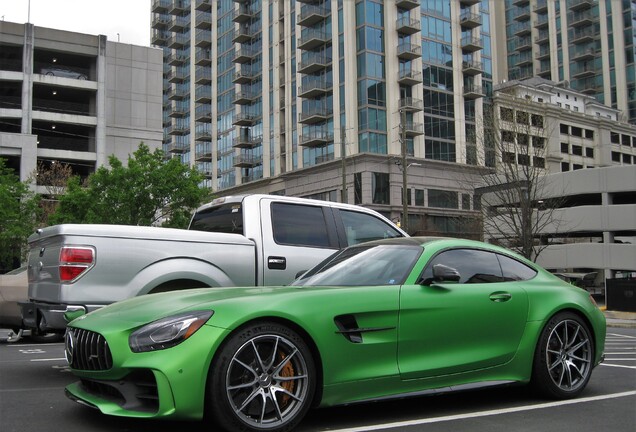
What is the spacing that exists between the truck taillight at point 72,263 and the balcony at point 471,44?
57.4 meters

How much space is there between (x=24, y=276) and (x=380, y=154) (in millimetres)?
43092

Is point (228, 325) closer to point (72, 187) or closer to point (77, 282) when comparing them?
point (77, 282)

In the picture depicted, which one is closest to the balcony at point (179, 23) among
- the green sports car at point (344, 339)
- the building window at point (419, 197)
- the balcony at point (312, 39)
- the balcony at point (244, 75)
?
the balcony at point (244, 75)

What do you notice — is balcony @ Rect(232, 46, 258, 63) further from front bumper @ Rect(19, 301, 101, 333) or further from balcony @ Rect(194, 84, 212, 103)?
front bumper @ Rect(19, 301, 101, 333)

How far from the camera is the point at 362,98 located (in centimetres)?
5247

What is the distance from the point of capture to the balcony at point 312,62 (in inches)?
2195

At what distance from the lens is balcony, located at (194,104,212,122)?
255 feet

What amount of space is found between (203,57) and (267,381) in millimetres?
79365

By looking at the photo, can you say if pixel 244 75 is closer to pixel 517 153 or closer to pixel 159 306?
pixel 517 153

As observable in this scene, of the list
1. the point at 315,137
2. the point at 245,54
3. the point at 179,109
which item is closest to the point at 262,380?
the point at 315,137

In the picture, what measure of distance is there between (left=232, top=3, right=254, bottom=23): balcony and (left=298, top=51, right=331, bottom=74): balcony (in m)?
14.8

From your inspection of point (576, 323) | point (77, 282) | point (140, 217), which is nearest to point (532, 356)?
point (576, 323)

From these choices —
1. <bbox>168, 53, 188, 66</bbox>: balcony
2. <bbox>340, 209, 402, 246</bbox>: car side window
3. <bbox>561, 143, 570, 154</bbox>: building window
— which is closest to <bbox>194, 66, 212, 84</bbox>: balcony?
<bbox>168, 53, 188, 66</bbox>: balcony

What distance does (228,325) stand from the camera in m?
3.92
